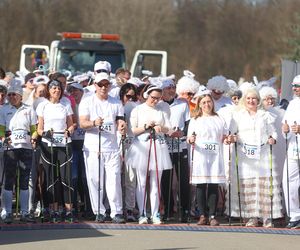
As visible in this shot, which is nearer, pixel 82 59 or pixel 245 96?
pixel 245 96

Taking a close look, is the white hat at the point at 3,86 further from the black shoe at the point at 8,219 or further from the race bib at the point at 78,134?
the black shoe at the point at 8,219

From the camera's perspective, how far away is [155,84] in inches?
611

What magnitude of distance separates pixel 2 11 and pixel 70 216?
1549 inches

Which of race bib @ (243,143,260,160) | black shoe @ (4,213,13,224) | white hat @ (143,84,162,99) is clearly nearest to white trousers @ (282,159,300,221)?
race bib @ (243,143,260,160)

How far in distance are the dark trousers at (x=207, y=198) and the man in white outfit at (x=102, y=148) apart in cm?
109

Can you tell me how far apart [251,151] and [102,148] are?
2.08m

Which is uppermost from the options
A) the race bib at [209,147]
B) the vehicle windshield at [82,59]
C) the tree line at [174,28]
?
the tree line at [174,28]

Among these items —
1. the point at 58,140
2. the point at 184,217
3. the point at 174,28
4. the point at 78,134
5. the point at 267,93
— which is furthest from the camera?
the point at 174,28

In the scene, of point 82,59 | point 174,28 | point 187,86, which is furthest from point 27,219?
point 174,28

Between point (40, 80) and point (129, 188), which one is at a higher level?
point (40, 80)

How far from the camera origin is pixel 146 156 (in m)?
15.3

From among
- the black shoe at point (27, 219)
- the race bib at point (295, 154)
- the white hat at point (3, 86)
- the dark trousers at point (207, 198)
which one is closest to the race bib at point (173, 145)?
the dark trousers at point (207, 198)

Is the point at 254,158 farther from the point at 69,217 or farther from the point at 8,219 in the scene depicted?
the point at 8,219

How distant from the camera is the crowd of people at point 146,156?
49.8 feet
